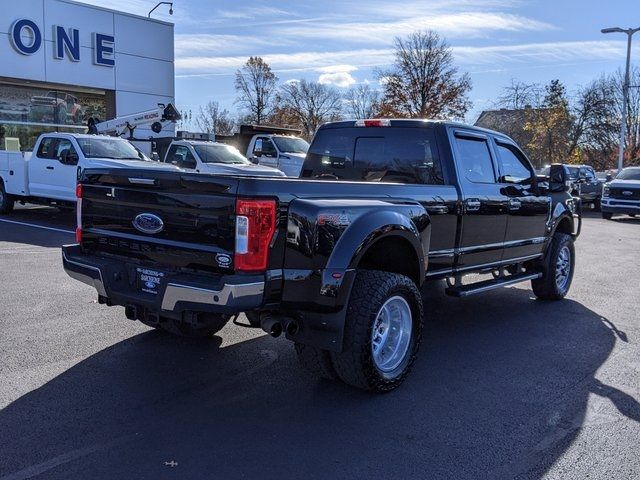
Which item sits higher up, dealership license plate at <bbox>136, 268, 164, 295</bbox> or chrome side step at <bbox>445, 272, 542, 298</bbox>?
dealership license plate at <bbox>136, 268, 164, 295</bbox>

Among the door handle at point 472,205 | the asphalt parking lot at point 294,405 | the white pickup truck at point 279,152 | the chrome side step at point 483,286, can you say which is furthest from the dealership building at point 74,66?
the door handle at point 472,205

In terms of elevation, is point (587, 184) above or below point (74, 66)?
below

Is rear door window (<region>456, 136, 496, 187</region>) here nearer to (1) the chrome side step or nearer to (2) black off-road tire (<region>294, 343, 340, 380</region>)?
(1) the chrome side step

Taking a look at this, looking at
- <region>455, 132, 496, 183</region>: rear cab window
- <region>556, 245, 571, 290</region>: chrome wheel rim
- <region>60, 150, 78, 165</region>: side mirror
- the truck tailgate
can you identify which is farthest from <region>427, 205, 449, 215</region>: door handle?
<region>60, 150, 78, 165</region>: side mirror

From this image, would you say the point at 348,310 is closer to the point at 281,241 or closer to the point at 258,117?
the point at 281,241

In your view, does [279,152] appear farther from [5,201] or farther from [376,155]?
[376,155]

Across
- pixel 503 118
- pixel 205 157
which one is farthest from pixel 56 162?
pixel 503 118

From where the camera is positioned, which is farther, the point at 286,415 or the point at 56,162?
the point at 56,162

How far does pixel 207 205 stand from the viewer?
3863 mm

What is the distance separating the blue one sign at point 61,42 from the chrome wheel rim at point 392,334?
69.4ft

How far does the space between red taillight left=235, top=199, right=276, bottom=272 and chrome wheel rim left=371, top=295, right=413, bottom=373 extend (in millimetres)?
1108

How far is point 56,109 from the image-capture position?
24.7m

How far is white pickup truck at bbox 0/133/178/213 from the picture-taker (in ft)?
43.0

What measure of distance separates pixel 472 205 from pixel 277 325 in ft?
8.43
